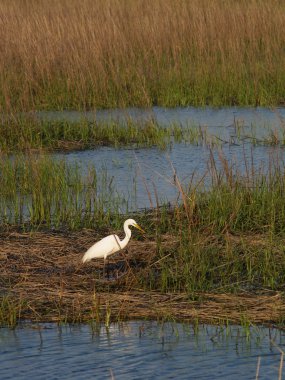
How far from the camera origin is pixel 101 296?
5656 millimetres

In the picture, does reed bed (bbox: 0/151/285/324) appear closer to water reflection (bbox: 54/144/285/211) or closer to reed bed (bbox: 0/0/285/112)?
water reflection (bbox: 54/144/285/211)

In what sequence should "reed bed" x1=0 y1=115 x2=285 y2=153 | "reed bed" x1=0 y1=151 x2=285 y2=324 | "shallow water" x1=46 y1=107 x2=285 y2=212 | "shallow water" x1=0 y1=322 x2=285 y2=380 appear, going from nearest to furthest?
1. "shallow water" x1=0 y1=322 x2=285 y2=380
2. "reed bed" x1=0 y1=151 x2=285 y2=324
3. "shallow water" x1=46 y1=107 x2=285 y2=212
4. "reed bed" x1=0 y1=115 x2=285 y2=153

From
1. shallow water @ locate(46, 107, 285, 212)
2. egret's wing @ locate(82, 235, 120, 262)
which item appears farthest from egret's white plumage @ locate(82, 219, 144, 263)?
shallow water @ locate(46, 107, 285, 212)

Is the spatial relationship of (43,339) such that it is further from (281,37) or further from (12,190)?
(281,37)

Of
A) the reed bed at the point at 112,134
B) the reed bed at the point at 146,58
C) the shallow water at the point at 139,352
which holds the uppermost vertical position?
the reed bed at the point at 146,58

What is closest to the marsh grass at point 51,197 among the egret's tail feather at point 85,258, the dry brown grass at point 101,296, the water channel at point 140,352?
the dry brown grass at point 101,296

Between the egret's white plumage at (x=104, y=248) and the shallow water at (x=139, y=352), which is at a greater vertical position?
the egret's white plumage at (x=104, y=248)

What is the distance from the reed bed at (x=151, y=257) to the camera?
551 cm

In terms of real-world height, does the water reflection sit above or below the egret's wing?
above

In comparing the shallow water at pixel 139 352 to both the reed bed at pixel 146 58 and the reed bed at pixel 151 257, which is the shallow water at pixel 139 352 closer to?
the reed bed at pixel 151 257

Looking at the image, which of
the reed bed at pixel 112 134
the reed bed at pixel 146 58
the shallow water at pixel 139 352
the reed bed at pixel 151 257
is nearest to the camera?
the shallow water at pixel 139 352

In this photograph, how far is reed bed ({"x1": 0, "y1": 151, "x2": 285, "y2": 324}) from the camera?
18.1 ft

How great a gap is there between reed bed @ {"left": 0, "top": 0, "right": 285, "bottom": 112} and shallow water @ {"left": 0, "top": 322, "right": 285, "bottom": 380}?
655 cm

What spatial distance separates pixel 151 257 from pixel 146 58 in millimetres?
7497
